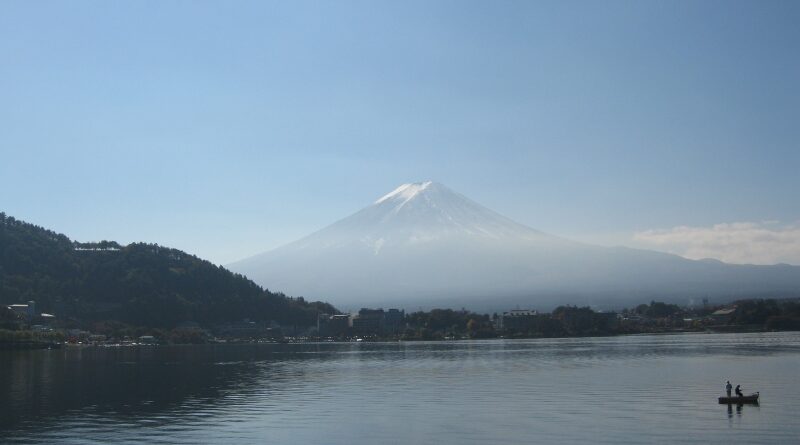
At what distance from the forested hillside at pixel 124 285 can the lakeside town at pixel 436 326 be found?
7.28 ft

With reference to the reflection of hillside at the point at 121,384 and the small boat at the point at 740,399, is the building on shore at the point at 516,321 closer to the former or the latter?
the reflection of hillside at the point at 121,384

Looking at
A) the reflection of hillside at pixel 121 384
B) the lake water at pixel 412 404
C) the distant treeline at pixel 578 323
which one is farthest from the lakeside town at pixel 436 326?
the lake water at pixel 412 404

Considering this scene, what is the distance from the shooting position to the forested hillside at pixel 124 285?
10700 cm

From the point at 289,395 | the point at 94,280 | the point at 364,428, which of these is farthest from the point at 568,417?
the point at 94,280

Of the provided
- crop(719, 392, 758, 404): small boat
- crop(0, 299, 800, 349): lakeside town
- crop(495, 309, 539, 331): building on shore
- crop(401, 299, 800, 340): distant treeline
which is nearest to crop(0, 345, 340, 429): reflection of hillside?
crop(719, 392, 758, 404): small boat

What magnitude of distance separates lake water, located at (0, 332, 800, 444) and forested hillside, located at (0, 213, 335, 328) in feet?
197

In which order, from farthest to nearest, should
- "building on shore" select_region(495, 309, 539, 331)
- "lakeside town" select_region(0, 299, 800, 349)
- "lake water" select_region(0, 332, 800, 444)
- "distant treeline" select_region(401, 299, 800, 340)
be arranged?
"building on shore" select_region(495, 309, 539, 331), "distant treeline" select_region(401, 299, 800, 340), "lakeside town" select_region(0, 299, 800, 349), "lake water" select_region(0, 332, 800, 444)

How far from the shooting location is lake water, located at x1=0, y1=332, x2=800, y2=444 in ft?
74.1

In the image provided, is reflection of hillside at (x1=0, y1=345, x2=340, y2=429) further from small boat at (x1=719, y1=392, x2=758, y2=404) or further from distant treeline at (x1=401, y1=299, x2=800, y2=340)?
distant treeline at (x1=401, y1=299, x2=800, y2=340)

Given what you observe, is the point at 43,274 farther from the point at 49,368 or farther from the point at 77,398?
the point at 77,398

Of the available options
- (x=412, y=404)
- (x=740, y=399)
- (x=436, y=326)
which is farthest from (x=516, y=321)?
(x=740, y=399)

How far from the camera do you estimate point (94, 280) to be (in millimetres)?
112438

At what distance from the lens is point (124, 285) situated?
112m

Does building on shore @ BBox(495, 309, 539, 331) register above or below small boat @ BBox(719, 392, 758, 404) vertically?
above
